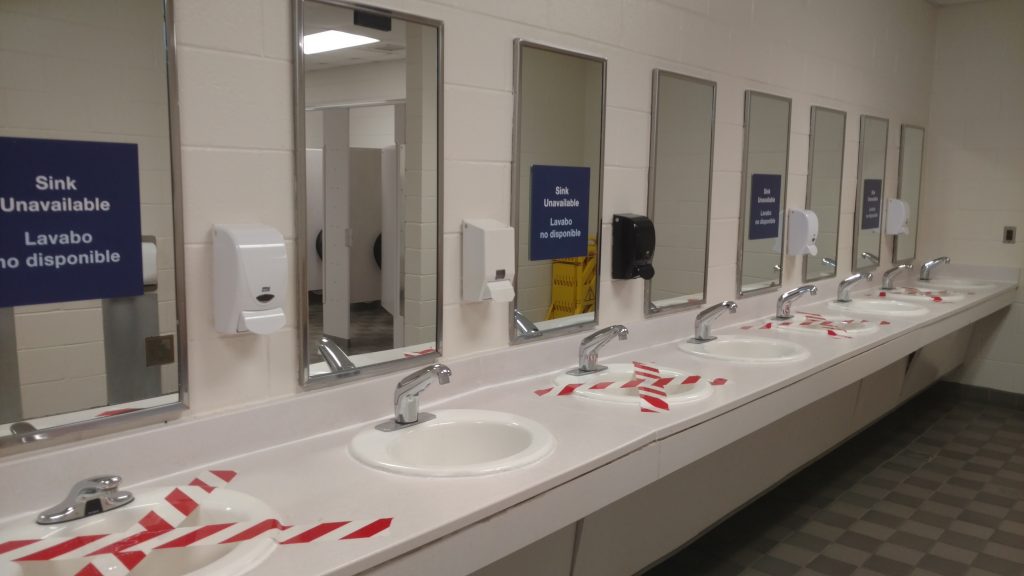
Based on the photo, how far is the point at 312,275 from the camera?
1888 mm

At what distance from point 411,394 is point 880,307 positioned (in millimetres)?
3198

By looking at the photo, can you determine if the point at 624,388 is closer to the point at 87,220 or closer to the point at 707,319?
the point at 707,319

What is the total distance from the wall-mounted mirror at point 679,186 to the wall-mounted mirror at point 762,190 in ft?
1.11

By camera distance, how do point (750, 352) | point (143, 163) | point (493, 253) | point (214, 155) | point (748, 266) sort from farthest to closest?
point (748, 266), point (750, 352), point (493, 253), point (214, 155), point (143, 163)

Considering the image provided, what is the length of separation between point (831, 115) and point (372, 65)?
3.03 metres

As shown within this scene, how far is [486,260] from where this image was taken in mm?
2199

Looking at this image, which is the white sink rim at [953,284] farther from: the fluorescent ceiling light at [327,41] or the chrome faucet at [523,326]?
the fluorescent ceiling light at [327,41]

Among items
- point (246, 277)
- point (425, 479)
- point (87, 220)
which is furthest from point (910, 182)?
point (87, 220)

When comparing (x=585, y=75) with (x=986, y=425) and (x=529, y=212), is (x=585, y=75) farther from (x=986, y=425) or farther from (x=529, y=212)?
(x=986, y=425)

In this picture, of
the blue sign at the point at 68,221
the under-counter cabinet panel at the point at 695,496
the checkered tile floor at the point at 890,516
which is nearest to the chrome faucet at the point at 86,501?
the blue sign at the point at 68,221

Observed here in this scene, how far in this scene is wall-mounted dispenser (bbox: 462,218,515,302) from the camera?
2.20m

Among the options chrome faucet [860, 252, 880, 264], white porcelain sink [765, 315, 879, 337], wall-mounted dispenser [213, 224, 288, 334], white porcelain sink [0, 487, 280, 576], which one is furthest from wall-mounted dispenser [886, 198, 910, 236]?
white porcelain sink [0, 487, 280, 576]

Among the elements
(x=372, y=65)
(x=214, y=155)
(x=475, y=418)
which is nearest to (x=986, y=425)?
(x=475, y=418)

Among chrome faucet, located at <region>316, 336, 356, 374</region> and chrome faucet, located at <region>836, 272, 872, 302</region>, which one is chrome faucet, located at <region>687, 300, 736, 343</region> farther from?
chrome faucet, located at <region>316, 336, 356, 374</region>
